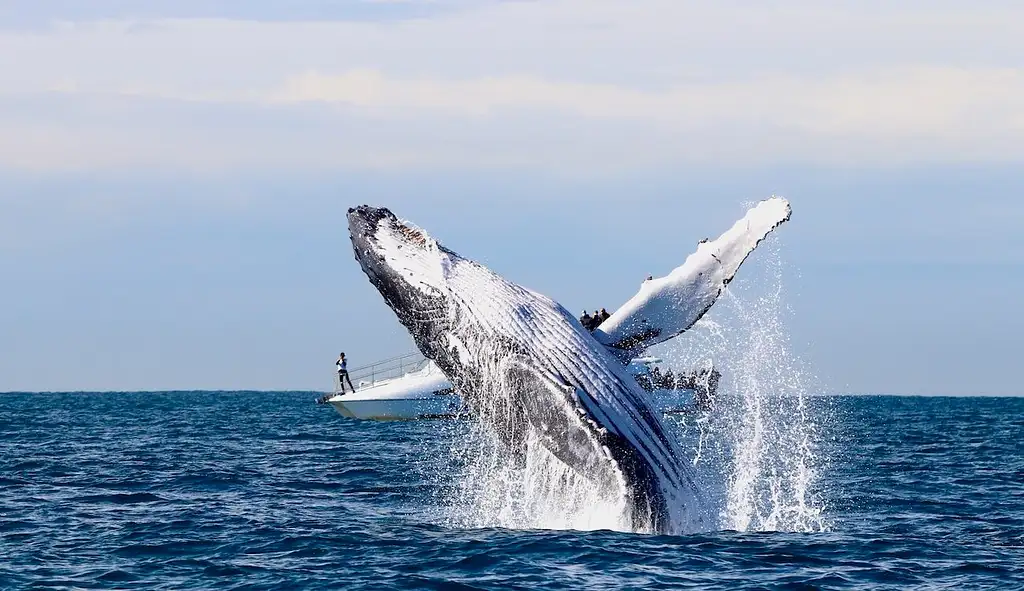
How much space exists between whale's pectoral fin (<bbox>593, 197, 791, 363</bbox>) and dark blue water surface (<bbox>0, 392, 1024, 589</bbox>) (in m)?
1.58

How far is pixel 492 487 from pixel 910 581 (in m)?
4.82

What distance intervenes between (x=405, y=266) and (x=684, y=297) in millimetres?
2197

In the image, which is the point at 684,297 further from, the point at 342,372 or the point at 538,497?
the point at 342,372

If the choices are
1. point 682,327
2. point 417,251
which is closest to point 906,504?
point 682,327

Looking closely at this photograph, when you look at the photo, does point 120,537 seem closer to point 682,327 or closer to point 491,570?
point 491,570

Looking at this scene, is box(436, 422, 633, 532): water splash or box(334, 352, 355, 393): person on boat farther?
box(334, 352, 355, 393): person on boat

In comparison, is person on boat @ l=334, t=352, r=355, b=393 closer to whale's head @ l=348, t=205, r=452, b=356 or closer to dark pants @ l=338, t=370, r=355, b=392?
dark pants @ l=338, t=370, r=355, b=392

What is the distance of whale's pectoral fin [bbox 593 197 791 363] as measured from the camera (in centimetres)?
1038

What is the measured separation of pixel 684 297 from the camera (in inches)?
413

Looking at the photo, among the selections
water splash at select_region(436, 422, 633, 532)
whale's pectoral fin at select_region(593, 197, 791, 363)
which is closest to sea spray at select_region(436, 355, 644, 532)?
water splash at select_region(436, 422, 633, 532)

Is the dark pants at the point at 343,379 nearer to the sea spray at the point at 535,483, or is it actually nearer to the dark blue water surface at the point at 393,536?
the dark blue water surface at the point at 393,536

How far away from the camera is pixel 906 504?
1584cm

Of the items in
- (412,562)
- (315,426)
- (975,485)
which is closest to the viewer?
(412,562)

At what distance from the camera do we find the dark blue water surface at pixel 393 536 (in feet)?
33.9
